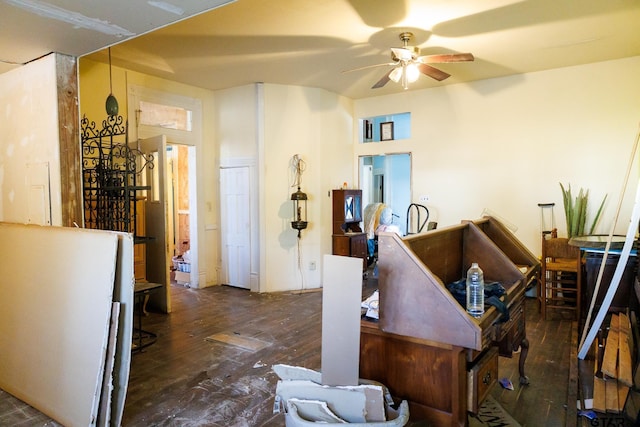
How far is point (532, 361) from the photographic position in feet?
11.3

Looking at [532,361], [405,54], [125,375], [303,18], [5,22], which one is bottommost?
[532,361]

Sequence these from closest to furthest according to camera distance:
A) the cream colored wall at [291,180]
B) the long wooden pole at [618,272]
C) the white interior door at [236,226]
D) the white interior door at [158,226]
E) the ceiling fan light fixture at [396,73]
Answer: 1. the long wooden pole at [618,272]
2. the ceiling fan light fixture at [396,73]
3. the white interior door at [158,226]
4. the cream colored wall at [291,180]
5. the white interior door at [236,226]

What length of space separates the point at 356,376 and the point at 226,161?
4759 millimetres

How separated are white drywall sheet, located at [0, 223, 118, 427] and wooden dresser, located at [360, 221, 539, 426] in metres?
1.58

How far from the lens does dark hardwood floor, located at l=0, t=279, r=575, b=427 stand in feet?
8.54

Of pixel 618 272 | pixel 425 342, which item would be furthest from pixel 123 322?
pixel 618 272

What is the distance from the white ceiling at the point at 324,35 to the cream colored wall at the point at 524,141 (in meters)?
0.25

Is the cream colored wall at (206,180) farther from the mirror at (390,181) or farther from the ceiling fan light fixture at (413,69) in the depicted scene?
the ceiling fan light fixture at (413,69)

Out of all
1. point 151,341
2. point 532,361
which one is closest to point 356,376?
point 532,361

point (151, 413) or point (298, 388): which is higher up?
point (298, 388)

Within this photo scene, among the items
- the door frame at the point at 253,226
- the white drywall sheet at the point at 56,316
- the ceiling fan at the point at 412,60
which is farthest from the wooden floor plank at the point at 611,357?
the door frame at the point at 253,226

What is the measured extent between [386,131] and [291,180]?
191 centimetres

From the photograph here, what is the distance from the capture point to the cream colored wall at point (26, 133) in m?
2.97

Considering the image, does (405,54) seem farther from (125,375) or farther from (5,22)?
(125,375)
